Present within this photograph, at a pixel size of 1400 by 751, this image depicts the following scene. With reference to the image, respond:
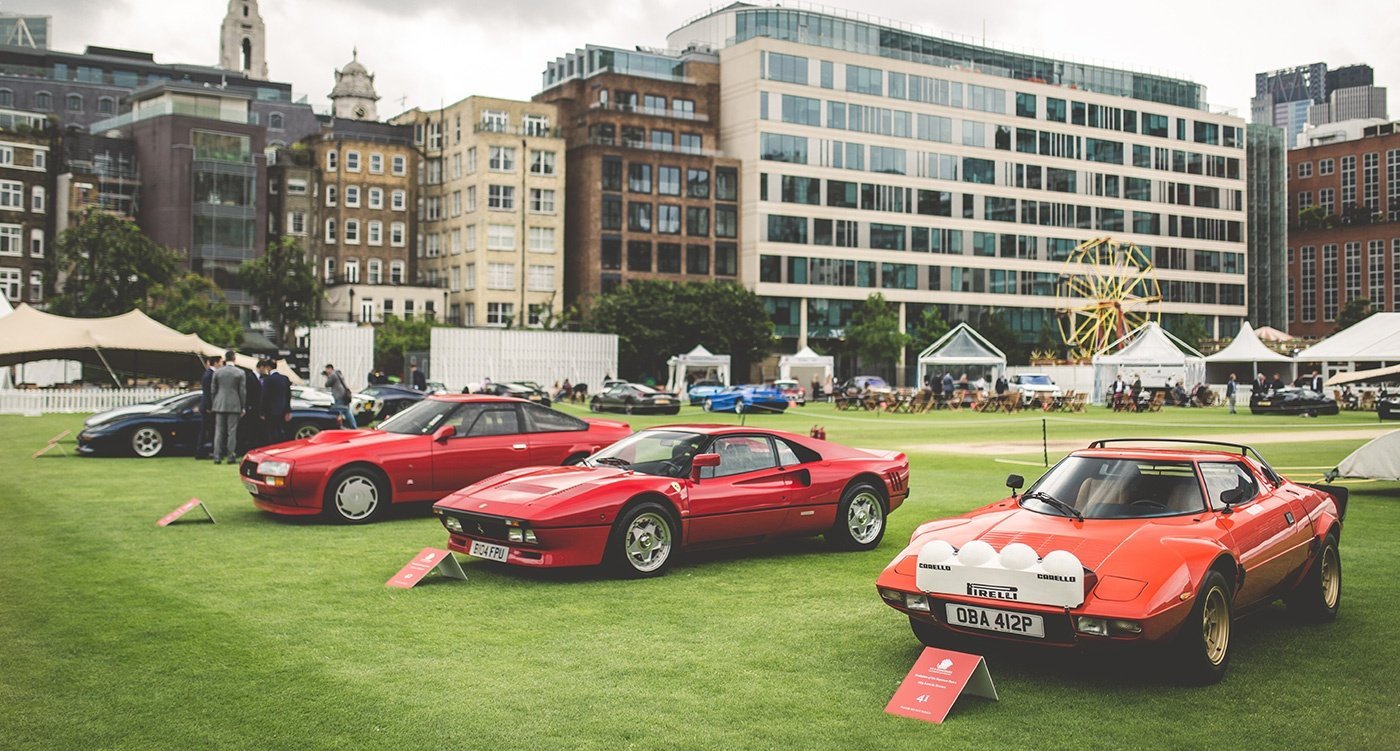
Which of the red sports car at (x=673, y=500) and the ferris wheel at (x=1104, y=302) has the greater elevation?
the ferris wheel at (x=1104, y=302)

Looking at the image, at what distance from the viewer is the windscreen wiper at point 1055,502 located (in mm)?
7600

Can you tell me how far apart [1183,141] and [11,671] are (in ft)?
384

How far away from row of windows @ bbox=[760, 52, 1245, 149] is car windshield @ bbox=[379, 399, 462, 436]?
7864 cm

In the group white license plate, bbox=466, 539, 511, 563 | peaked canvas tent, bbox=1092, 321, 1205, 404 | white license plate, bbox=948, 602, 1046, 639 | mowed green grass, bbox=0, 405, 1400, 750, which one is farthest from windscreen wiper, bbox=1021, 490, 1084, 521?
peaked canvas tent, bbox=1092, 321, 1205, 404

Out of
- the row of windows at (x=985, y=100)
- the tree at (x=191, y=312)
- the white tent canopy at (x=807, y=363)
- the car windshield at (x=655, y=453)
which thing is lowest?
the car windshield at (x=655, y=453)

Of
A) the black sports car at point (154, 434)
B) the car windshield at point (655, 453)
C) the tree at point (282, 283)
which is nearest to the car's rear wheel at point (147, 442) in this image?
the black sports car at point (154, 434)

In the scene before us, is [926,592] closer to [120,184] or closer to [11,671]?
[11,671]

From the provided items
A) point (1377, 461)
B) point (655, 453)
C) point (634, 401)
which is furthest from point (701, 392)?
point (655, 453)

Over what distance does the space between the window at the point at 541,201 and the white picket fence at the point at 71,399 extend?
4812cm

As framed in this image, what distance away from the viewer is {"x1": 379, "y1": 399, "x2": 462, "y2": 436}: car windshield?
1407cm

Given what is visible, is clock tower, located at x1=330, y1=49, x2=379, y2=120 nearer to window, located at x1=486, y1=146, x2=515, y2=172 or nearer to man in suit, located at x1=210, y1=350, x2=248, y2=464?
window, located at x1=486, y1=146, x2=515, y2=172

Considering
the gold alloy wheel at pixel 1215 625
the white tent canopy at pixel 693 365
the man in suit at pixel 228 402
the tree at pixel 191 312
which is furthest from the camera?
the white tent canopy at pixel 693 365

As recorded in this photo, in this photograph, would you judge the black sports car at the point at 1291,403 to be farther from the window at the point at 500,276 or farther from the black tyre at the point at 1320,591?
the window at the point at 500,276

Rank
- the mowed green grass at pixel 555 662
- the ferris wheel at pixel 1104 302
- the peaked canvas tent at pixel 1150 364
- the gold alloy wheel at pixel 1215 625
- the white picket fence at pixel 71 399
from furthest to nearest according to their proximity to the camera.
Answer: the ferris wheel at pixel 1104 302 < the peaked canvas tent at pixel 1150 364 < the white picket fence at pixel 71 399 < the gold alloy wheel at pixel 1215 625 < the mowed green grass at pixel 555 662
